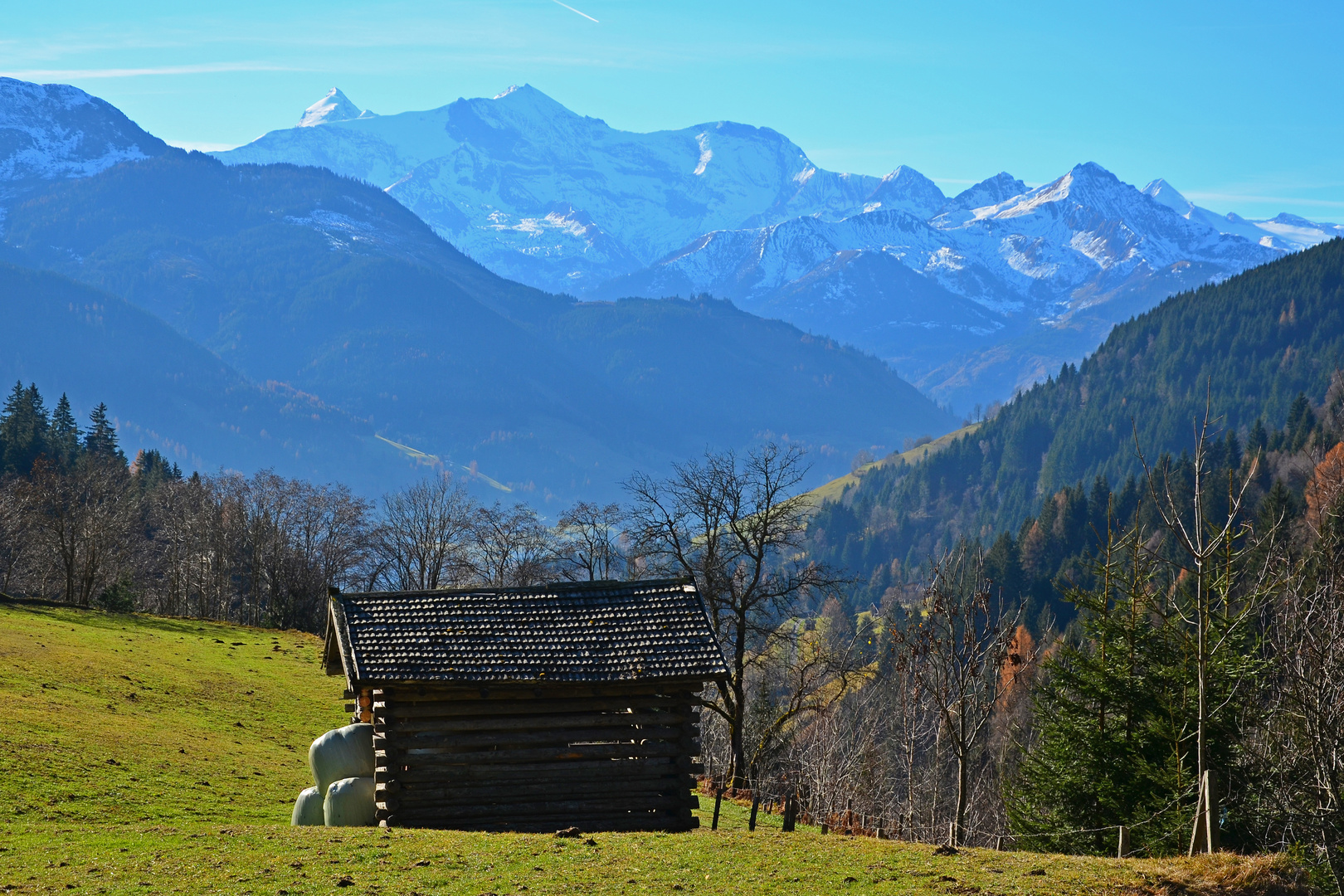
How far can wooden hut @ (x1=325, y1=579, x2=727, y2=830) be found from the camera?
24156 millimetres

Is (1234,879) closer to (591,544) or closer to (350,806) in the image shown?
(350,806)

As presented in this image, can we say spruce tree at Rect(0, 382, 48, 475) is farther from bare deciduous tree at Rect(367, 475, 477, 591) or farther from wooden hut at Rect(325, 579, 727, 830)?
wooden hut at Rect(325, 579, 727, 830)

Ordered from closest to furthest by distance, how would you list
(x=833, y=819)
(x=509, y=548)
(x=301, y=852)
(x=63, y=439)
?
(x=301, y=852), (x=833, y=819), (x=509, y=548), (x=63, y=439)

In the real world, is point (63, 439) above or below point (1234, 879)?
above

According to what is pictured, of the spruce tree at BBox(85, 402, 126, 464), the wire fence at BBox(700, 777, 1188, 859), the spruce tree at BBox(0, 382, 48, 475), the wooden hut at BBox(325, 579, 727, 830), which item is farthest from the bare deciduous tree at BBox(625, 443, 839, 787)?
the spruce tree at BBox(85, 402, 126, 464)

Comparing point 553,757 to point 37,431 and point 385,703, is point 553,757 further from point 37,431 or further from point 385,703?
point 37,431

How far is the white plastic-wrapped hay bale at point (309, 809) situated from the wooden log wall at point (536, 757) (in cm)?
183

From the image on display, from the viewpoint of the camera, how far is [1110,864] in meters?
18.2

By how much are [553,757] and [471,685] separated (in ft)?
8.13

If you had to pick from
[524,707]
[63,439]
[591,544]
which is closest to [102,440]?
[63,439]

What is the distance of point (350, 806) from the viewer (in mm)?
24125

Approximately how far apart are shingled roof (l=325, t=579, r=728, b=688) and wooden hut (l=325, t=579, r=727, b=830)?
0.11ft

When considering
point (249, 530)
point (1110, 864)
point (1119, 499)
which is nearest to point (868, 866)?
point (1110, 864)

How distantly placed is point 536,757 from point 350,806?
3948mm
